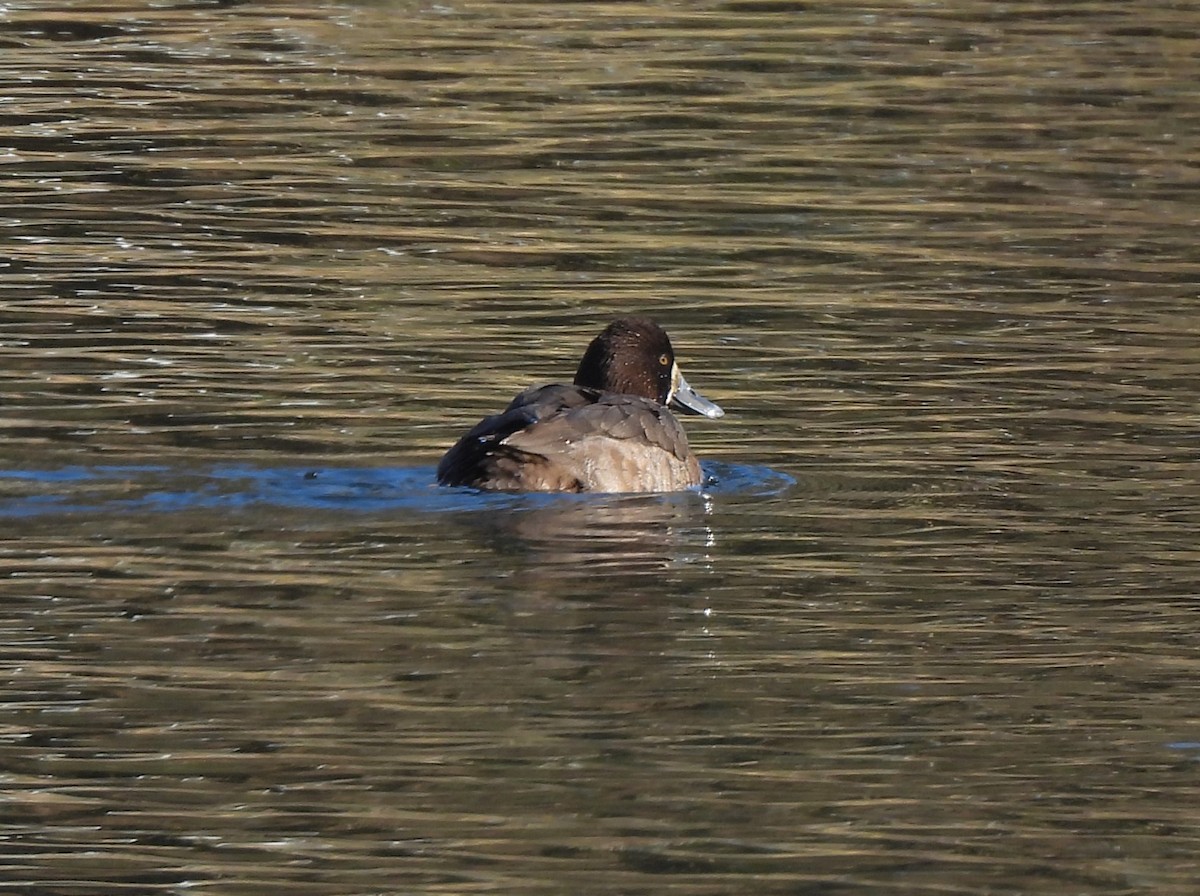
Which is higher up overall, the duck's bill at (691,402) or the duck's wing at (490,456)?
the duck's wing at (490,456)

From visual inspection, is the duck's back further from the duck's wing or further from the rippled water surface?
the rippled water surface

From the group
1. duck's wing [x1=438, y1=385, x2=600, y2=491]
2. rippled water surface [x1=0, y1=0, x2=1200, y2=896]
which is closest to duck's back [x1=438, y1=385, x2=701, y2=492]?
duck's wing [x1=438, y1=385, x2=600, y2=491]

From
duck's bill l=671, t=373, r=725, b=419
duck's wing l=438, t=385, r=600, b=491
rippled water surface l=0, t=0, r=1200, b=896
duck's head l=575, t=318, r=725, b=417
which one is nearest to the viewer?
rippled water surface l=0, t=0, r=1200, b=896

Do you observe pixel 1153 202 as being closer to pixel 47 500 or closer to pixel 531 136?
pixel 531 136

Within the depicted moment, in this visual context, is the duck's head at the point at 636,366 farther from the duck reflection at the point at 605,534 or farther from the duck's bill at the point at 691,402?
the duck reflection at the point at 605,534

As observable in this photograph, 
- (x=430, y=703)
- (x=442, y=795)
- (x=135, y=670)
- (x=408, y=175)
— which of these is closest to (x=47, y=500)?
(x=135, y=670)

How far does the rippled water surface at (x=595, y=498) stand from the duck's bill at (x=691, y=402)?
0.32 ft

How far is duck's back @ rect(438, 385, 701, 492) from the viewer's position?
10.5 meters

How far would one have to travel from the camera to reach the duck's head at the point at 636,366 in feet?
40.1

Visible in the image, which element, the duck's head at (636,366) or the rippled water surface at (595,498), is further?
the duck's head at (636,366)

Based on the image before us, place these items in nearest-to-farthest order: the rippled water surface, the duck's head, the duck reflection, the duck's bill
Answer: the rippled water surface
the duck reflection
the duck's bill
the duck's head

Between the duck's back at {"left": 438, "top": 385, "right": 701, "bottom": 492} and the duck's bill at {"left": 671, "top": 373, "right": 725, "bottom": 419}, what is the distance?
968mm

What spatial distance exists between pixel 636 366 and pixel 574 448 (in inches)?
65.0

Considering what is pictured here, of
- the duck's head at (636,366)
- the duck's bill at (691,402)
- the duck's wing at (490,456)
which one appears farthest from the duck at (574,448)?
the duck's head at (636,366)
